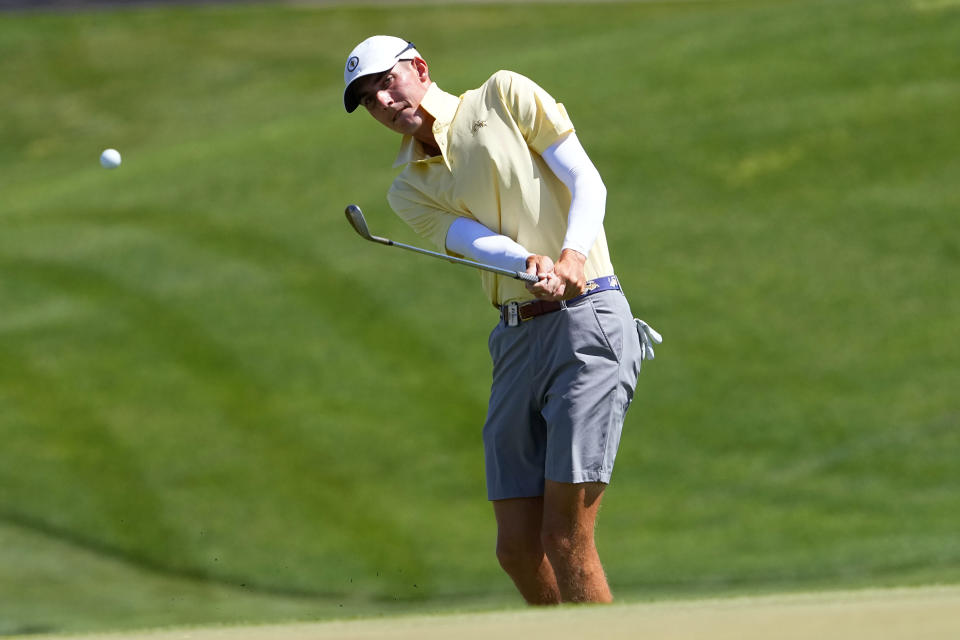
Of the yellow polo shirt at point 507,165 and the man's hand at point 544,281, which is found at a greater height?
the yellow polo shirt at point 507,165

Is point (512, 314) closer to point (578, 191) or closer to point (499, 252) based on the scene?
point (499, 252)

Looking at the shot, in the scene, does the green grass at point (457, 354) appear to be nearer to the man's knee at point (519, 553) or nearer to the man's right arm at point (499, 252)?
the man's knee at point (519, 553)

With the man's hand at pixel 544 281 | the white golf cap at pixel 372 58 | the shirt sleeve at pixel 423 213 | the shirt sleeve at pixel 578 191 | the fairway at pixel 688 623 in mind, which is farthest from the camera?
the shirt sleeve at pixel 423 213

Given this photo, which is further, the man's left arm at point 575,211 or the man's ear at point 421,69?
the man's ear at point 421,69

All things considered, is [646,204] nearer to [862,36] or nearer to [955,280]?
[955,280]

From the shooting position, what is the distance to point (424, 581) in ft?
28.3

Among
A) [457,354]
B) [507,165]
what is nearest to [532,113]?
[507,165]

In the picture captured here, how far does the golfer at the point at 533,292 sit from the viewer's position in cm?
424

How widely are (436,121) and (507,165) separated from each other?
10.9 inches

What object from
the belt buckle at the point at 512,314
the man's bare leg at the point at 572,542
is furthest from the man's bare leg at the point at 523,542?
the belt buckle at the point at 512,314

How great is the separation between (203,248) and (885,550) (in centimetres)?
787

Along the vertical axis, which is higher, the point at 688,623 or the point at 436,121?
the point at 436,121

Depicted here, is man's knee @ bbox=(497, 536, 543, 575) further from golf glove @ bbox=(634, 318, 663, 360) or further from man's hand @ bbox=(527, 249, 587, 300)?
man's hand @ bbox=(527, 249, 587, 300)

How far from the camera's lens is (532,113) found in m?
4.33
